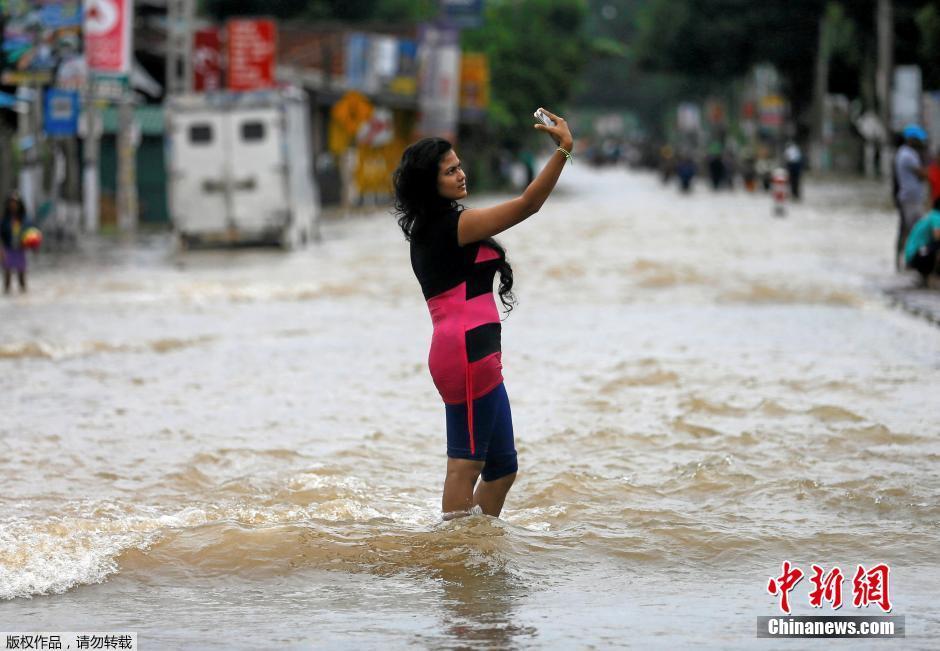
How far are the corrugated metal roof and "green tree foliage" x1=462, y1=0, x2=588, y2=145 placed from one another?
1028 inches

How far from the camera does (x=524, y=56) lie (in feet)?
222

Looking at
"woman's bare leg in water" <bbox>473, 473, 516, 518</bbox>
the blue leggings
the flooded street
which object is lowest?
the flooded street

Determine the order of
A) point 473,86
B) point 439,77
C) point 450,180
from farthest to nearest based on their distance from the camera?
point 473,86
point 439,77
point 450,180

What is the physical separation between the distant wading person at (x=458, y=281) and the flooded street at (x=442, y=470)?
0.52 metres

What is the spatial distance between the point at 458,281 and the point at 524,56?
204 ft

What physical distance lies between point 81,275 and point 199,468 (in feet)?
50.8

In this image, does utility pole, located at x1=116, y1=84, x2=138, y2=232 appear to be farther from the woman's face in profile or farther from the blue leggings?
the woman's face in profile

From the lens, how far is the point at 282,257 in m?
27.7

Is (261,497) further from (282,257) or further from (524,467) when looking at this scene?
(282,257)

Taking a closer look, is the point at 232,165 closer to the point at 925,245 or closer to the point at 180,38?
the point at 180,38

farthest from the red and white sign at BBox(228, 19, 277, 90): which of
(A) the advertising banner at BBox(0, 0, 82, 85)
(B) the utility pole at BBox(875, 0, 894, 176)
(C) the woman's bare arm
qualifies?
(C) the woman's bare arm

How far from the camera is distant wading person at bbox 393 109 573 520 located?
21.4 feet

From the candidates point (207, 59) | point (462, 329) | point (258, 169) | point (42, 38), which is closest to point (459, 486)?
point (462, 329)

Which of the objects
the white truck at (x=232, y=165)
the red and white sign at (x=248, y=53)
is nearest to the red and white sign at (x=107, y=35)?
the white truck at (x=232, y=165)
